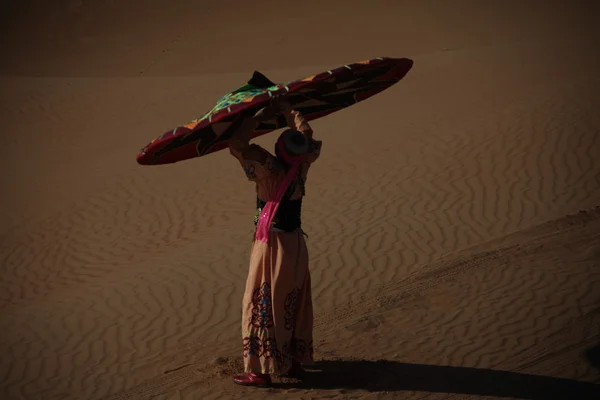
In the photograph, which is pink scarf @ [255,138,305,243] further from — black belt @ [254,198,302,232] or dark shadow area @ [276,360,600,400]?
dark shadow area @ [276,360,600,400]

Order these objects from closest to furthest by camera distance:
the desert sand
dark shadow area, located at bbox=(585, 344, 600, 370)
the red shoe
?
the red shoe < dark shadow area, located at bbox=(585, 344, 600, 370) < the desert sand

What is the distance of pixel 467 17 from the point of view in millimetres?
32219

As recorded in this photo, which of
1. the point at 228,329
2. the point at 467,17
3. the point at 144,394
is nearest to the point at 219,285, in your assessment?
the point at 228,329

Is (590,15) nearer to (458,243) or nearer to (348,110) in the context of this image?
(348,110)

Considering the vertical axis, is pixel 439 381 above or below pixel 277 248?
below

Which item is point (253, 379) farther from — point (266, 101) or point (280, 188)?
point (266, 101)

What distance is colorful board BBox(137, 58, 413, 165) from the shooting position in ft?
18.9

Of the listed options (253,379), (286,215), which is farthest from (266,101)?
(253,379)

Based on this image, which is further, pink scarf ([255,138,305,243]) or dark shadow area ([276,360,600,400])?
dark shadow area ([276,360,600,400])

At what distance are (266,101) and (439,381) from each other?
10.1 feet

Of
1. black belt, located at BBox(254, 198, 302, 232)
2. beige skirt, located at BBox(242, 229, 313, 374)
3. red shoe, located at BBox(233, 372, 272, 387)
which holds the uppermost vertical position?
black belt, located at BBox(254, 198, 302, 232)

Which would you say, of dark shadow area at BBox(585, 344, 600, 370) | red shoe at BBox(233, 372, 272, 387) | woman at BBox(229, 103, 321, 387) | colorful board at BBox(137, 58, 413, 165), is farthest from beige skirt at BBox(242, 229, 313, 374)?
dark shadow area at BBox(585, 344, 600, 370)

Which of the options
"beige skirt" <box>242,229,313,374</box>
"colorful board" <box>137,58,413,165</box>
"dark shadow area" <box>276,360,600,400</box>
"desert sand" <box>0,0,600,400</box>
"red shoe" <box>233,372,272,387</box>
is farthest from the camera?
"desert sand" <box>0,0,600,400</box>

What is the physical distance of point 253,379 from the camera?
6551 millimetres
